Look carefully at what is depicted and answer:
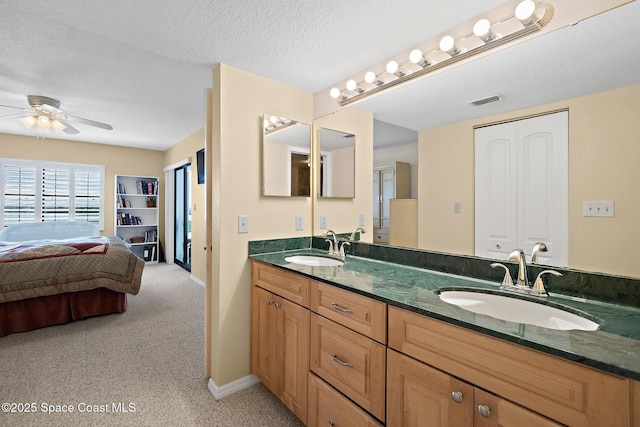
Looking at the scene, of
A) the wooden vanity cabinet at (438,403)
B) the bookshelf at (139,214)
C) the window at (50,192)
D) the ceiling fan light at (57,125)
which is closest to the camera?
the wooden vanity cabinet at (438,403)

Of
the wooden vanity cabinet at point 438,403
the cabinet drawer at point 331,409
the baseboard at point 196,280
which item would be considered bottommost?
the baseboard at point 196,280

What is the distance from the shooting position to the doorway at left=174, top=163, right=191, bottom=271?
5.48m

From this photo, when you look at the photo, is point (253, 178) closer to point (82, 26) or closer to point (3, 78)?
point (82, 26)

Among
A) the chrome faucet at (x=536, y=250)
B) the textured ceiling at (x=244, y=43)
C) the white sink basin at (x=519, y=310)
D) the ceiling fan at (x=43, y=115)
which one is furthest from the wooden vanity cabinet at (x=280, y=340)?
the ceiling fan at (x=43, y=115)

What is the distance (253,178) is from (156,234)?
5159mm

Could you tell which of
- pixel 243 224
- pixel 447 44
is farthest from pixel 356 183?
pixel 447 44

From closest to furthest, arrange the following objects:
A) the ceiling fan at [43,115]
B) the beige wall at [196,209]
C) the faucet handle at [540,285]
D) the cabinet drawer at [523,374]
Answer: the cabinet drawer at [523,374], the faucet handle at [540,285], the ceiling fan at [43,115], the beige wall at [196,209]

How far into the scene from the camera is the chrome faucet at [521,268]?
1241mm

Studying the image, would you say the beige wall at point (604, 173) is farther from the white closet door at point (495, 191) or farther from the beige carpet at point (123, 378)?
the beige carpet at point (123, 378)

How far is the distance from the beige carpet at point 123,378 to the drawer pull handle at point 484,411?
3.90 ft

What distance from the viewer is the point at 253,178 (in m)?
2.13

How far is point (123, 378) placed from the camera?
2133mm

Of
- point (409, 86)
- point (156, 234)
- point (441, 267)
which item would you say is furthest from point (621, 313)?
point (156, 234)

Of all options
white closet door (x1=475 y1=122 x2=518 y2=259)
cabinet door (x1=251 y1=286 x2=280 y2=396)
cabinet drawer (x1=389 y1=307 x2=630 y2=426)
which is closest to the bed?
cabinet door (x1=251 y1=286 x2=280 y2=396)
